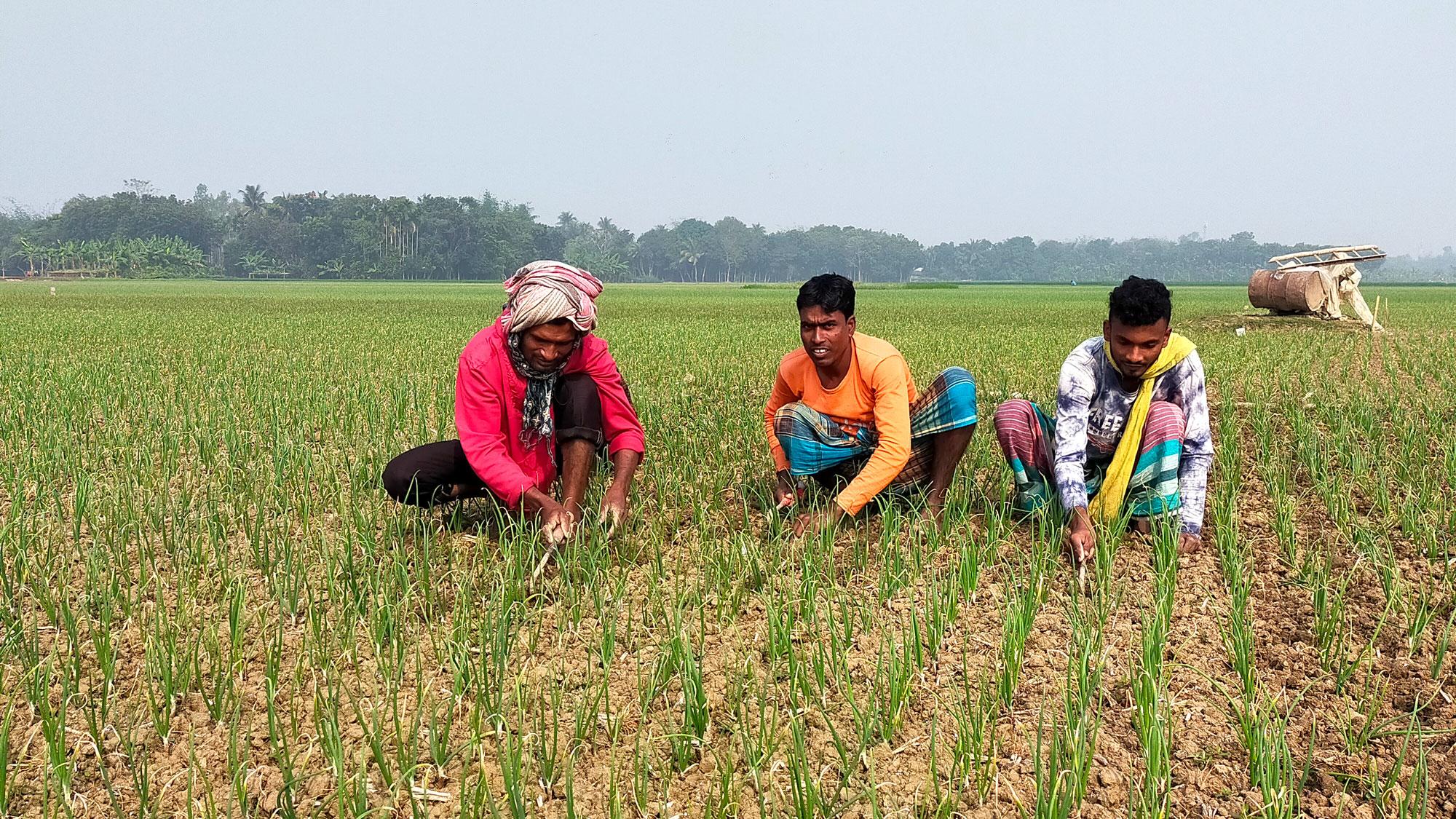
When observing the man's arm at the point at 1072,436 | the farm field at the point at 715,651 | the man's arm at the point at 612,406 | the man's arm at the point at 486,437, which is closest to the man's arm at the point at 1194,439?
the farm field at the point at 715,651

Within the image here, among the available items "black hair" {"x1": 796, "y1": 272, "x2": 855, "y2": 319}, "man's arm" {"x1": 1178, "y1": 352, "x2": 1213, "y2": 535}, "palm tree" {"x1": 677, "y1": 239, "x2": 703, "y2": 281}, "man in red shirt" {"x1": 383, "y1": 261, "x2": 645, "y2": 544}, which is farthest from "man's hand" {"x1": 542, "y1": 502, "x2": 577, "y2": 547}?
"palm tree" {"x1": 677, "y1": 239, "x2": 703, "y2": 281}

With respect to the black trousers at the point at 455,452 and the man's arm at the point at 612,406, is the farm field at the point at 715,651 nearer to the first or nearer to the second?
the black trousers at the point at 455,452

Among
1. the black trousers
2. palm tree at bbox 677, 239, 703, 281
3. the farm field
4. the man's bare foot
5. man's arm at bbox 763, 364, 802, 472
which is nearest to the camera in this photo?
the farm field

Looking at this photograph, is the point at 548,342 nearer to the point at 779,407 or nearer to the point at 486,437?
the point at 486,437

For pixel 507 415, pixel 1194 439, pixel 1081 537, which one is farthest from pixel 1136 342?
pixel 507 415

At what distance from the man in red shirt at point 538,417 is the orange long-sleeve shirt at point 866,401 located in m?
0.64

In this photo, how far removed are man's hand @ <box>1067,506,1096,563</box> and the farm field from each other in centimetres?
4

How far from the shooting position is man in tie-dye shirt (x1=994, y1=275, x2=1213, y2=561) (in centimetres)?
307

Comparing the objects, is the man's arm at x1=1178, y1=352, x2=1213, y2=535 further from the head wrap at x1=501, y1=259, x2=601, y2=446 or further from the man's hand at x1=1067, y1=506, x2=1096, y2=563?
the head wrap at x1=501, y1=259, x2=601, y2=446

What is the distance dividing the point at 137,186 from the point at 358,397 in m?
126

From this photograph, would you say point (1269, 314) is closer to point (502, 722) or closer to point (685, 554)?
point (685, 554)

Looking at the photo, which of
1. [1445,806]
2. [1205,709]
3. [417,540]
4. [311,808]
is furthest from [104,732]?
[1445,806]

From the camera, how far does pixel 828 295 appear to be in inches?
124

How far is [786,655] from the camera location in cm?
241
